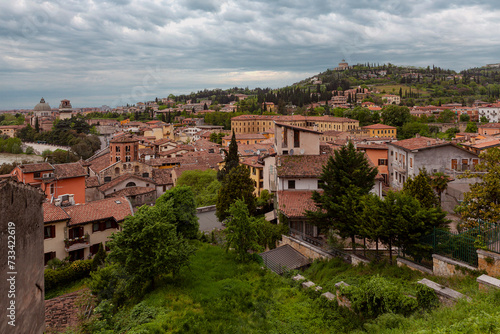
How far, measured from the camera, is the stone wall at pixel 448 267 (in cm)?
923

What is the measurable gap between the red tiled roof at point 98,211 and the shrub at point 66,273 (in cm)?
328

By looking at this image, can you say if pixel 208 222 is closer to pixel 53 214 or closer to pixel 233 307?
pixel 53 214

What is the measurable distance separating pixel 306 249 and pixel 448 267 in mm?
7013

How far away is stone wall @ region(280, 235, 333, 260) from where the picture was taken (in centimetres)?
1468

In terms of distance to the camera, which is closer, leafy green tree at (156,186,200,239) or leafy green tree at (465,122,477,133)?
leafy green tree at (156,186,200,239)

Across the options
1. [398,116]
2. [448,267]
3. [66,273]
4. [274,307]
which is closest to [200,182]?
[66,273]

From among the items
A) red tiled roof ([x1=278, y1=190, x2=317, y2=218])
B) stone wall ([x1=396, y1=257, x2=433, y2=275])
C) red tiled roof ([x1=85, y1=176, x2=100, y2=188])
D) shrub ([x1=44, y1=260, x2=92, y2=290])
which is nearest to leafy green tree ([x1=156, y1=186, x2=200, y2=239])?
red tiled roof ([x1=278, y1=190, x2=317, y2=218])

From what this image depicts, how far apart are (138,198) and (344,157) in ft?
89.7

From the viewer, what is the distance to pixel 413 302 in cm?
830

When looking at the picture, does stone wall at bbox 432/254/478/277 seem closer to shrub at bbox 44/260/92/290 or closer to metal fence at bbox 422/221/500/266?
metal fence at bbox 422/221/500/266

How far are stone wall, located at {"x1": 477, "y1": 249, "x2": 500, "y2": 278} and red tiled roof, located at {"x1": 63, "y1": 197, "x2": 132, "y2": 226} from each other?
19.0 m

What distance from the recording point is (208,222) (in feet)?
82.0

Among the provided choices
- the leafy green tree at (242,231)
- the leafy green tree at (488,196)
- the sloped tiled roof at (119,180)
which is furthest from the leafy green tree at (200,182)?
the leafy green tree at (488,196)

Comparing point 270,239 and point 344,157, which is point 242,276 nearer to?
point 270,239
